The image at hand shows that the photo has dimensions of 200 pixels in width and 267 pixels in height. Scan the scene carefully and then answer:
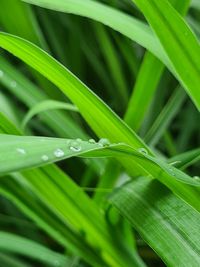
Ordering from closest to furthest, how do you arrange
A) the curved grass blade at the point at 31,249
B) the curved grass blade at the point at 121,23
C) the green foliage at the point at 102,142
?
the green foliage at the point at 102,142 < the curved grass blade at the point at 121,23 < the curved grass blade at the point at 31,249

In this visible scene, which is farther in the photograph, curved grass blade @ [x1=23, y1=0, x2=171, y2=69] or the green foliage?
curved grass blade @ [x1=23, y1=0, x2=171, y2=69]

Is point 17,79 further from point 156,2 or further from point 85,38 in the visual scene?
point 156,2

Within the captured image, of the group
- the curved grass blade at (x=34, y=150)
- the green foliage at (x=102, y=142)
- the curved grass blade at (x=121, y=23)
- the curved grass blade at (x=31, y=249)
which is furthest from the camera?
the curved grass blade at (x=31, y=249)

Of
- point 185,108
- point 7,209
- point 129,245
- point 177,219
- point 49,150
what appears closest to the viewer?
point 49,150

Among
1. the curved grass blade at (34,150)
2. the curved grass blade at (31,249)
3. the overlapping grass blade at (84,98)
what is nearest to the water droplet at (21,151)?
the curved grass blade at (34,150)

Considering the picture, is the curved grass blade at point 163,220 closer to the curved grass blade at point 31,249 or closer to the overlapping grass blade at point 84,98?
the overlapping grass blade at point 84,98

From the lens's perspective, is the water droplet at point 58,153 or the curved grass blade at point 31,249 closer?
the water droplet at point 58,153

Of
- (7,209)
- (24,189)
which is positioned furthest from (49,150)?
(7,209)

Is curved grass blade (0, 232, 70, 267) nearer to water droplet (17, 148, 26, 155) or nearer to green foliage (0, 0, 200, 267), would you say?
green foliage (0, 0, 200, 267)

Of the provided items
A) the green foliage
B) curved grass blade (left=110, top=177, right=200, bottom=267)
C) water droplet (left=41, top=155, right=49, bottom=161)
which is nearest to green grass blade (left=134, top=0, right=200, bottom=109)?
the green foliage
